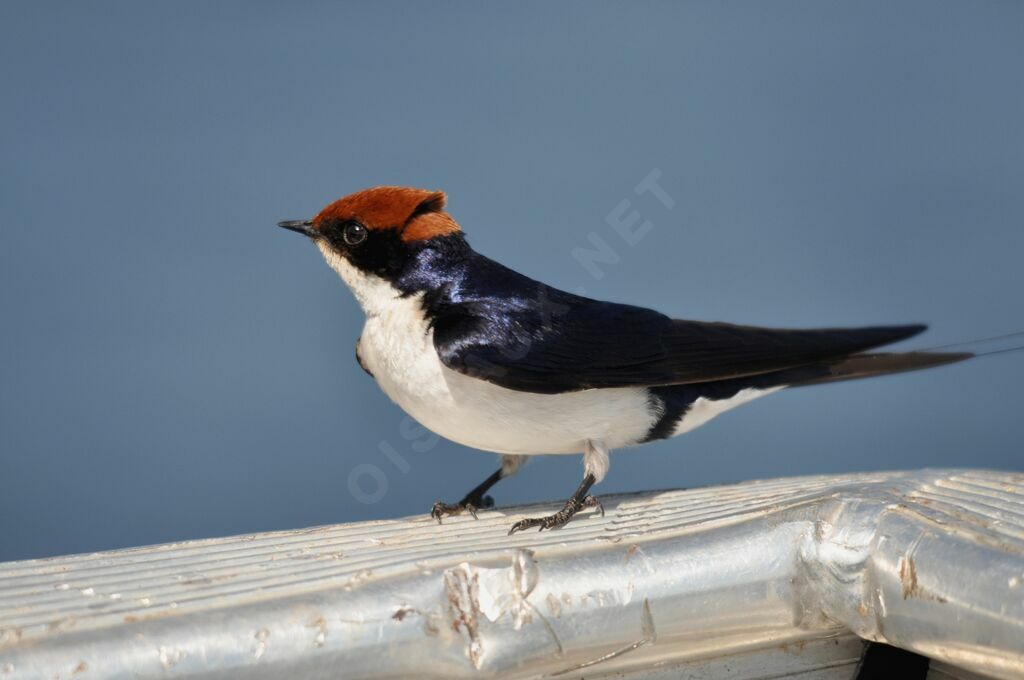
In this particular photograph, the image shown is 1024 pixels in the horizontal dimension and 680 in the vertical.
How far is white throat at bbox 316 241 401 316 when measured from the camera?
1664mm

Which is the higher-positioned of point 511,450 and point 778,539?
point 778,539

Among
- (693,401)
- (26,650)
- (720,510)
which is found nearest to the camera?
(26,650)

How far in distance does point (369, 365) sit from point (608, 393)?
1.11 ft

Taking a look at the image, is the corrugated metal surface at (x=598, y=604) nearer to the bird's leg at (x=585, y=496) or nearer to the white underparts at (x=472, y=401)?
the bird's leg at (x=585, y=496)

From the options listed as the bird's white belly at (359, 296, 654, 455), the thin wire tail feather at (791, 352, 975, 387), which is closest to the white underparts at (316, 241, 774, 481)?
the bird's white belly at (359, 296, 654, 455)

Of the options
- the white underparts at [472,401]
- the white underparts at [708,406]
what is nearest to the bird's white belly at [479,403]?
the white underparts at [472,401]

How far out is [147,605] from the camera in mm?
968

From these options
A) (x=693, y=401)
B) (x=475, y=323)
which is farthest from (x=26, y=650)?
(x=693, y=401)

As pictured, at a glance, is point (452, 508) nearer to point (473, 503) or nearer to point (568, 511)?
point (473, 503)

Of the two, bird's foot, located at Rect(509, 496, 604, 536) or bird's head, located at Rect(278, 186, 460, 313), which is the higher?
bird's head, located at Rect(278, 186, 460, 313)

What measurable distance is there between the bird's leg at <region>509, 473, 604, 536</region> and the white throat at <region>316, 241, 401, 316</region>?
0.37m

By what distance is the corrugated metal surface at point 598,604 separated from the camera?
0.90 m

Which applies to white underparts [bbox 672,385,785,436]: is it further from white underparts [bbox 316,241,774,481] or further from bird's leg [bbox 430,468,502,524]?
bird's leg [bbox 430,468,502,524]

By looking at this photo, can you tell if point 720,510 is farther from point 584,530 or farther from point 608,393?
point 608,393
